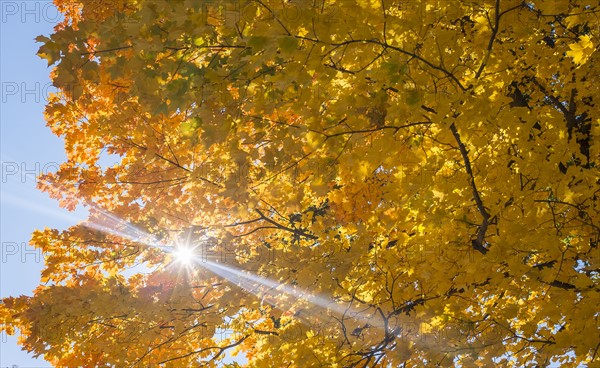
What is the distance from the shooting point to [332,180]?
371cm

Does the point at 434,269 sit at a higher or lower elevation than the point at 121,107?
lower

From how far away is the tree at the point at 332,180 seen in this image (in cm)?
277

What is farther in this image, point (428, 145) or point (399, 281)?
point (399, 281)

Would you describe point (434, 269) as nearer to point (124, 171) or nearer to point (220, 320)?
point (220, 320)

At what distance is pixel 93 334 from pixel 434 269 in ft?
11.4

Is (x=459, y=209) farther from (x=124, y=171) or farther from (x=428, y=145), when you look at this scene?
(x=124, y=171)

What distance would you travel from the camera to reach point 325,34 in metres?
2.34

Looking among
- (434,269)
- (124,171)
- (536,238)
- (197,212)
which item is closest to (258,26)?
(536,238)

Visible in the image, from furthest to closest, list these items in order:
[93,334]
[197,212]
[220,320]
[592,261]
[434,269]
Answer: [197,212] → [93,334] → [220,320] → [434,269] → [592,261]

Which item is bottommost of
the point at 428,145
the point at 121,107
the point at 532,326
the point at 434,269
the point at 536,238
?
the point at 532,326

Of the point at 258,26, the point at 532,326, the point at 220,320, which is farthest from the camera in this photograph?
the point at 220,320

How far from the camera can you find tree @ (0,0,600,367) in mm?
2773

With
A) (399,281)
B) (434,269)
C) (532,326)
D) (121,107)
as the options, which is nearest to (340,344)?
(399,281)

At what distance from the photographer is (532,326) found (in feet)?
11.1
